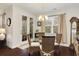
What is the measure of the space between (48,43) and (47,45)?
4 centimetres

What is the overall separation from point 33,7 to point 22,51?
72 centimetres

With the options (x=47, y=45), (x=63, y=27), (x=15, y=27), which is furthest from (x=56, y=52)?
(x=15, y=27)

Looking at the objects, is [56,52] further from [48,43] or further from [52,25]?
[52,25]

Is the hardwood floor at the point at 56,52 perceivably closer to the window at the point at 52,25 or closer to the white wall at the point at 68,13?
the white wall at the point at 68,13

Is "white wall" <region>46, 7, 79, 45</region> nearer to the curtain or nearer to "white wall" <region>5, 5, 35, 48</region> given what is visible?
the curtain

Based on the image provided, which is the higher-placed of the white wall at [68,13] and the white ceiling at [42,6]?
the white ceiling at [42,6]

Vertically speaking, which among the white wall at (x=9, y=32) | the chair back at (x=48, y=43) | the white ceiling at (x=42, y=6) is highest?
the white ceiling at (x=42, y=6)

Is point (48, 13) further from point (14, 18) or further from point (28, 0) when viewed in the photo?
point (14, 18)

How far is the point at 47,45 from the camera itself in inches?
62.6

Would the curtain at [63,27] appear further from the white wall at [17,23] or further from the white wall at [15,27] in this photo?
the white wall at [15,27]

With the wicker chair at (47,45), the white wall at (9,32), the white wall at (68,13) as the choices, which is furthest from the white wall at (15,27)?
the white wall at (68,13)

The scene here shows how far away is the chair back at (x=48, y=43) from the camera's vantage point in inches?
61.7

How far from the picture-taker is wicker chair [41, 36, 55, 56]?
5.14 ft

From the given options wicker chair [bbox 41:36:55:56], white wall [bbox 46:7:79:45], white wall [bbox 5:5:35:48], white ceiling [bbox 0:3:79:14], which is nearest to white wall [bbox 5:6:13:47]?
white wall [bbox 5:5:35:48]
